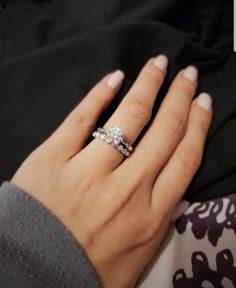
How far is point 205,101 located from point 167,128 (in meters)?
0.07

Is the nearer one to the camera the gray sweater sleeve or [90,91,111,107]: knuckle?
the gray sweater sleeve

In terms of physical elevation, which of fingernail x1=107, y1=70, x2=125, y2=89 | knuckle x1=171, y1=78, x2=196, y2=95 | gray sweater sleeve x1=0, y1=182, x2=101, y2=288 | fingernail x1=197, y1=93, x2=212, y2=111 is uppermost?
fingernail x1=107, y1=70, x2=125, y2=89

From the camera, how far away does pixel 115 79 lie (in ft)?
1.95

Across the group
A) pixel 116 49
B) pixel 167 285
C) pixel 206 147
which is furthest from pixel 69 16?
pixel 167 285

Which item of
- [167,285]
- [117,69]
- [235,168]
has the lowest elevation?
[167,285]

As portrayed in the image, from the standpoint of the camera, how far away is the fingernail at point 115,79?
0.59m

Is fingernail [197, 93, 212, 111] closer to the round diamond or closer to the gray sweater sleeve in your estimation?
the round diamond

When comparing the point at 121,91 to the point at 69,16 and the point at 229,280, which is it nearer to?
the point at 69,16

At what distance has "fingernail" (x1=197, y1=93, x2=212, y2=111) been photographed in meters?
0.59

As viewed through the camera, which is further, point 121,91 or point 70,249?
point 121,91

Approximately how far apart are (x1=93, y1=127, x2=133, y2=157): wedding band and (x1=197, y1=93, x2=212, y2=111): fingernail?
0.39ft

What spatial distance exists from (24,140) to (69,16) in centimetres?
22

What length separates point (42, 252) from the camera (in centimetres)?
48

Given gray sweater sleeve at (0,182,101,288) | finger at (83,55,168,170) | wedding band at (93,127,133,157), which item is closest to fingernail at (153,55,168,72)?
finger at (83,55,168,170)
